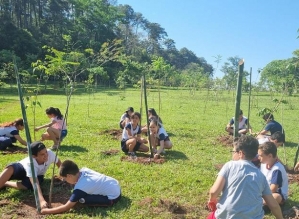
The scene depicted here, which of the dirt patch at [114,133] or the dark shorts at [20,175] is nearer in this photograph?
the dark shorts at [20,175]

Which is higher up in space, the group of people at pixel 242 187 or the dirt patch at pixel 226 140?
the group of people at pixel 242 187

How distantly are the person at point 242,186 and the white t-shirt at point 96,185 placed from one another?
180 centimetres

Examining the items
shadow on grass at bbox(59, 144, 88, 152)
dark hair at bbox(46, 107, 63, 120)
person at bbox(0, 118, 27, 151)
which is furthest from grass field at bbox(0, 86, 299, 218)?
dark hair at bbox(46, 107, 63, 120)

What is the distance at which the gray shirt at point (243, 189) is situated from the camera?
3.18 m

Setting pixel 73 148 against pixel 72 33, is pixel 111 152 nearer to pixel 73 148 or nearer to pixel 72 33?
pixel 73 148

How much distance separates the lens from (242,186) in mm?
3182

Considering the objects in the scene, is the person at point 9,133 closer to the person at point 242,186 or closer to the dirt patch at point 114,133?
the dirt patch at point 114,133

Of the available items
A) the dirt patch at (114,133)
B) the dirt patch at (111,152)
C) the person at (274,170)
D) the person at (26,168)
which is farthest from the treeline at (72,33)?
the person at (274,170)

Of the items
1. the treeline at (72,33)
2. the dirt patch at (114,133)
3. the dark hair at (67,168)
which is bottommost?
the dirt patch at (114,133)

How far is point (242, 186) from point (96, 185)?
211cm

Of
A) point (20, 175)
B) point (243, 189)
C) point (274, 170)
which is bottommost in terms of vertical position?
point (20, 175)

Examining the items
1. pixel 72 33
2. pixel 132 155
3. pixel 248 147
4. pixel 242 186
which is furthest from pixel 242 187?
pixel 72 33

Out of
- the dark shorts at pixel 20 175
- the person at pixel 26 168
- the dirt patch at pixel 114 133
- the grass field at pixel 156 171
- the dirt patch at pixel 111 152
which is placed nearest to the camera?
the grass field at pixel 156 171

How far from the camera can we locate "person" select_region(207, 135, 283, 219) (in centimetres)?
318
